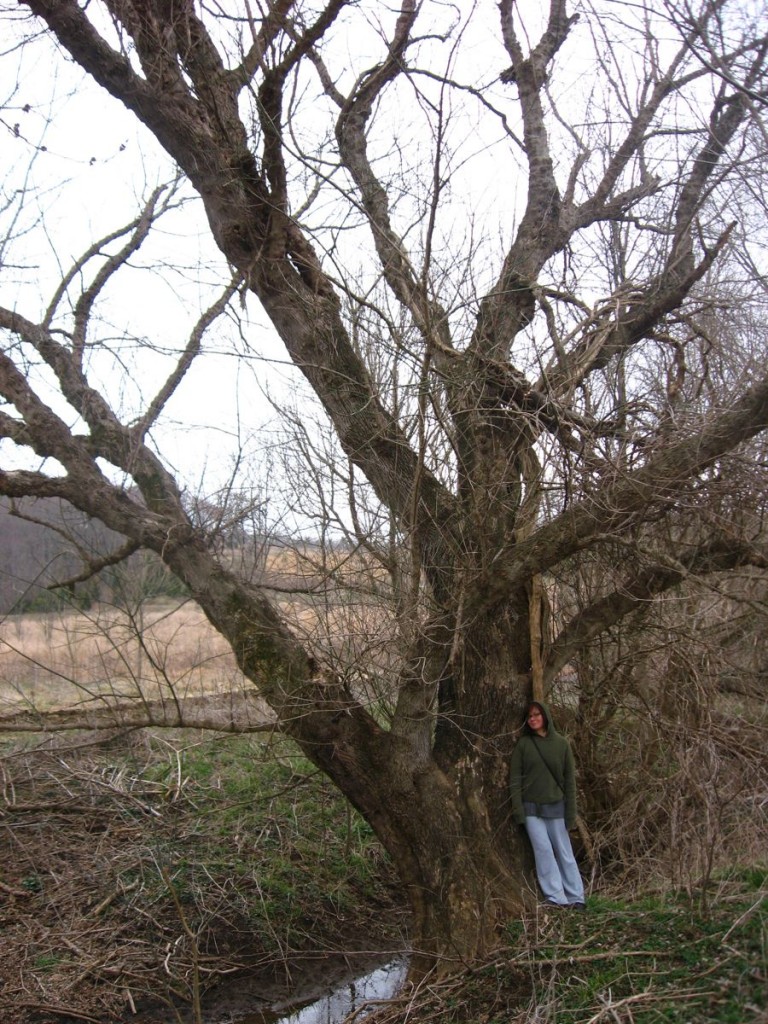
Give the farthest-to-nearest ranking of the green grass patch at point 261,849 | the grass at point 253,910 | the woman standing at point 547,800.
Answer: the green grass patch at point 261,849 → the woman standing at point 547,800 → the grass at point 253,910

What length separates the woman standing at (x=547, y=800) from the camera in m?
6.77

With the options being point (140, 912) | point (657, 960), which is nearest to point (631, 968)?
point (657, 960)

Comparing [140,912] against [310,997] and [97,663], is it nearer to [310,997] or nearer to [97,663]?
[310,997]

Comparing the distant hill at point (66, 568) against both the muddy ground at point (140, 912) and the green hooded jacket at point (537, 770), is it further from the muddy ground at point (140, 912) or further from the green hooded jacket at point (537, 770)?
the green hooded jacket at point (537, 770)

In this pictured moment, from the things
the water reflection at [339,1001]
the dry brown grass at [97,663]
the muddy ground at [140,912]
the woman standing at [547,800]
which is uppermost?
the dry brown grass at [97,663]

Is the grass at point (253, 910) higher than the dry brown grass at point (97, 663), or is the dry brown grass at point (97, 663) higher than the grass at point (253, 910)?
the dry brown grass at point (97, 663)

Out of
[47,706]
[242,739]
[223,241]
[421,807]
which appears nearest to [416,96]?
[223,241]

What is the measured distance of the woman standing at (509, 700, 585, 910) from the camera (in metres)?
6.77

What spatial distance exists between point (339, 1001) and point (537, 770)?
9.43ft

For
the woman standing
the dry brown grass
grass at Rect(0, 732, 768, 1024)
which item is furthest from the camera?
the dry brown grass

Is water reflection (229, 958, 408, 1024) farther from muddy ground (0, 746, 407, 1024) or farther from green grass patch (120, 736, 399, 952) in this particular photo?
green grass patch (120, 736, 399, 952)

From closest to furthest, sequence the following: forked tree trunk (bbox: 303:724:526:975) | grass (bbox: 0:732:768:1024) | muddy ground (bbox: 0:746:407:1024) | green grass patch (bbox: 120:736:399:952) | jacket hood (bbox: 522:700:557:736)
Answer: grass (bbox: 0:732:768:1024), forked tree trunk (bbox: 303:724:526:975), jacket hood (bbox: 522:700:557:736), muddy ground (bbox: 0:746:407:1024), green grass patch (bbox: 120:736:399:952)

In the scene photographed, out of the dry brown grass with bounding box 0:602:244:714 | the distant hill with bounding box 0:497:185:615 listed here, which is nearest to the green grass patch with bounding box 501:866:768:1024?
the distant hill with bounding box 0:497:185:615

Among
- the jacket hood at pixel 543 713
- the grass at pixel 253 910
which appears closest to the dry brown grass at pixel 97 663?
the grass at pixel 253 910
